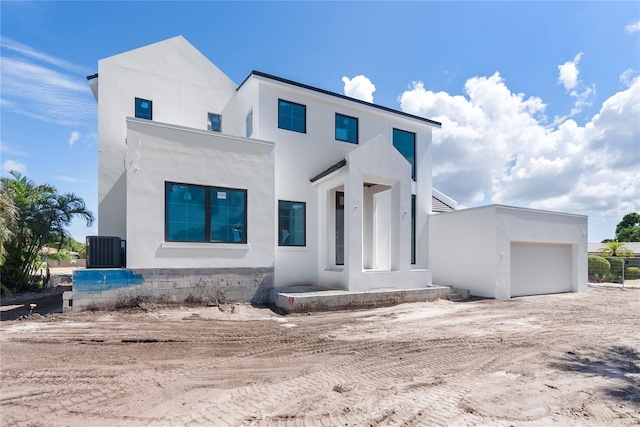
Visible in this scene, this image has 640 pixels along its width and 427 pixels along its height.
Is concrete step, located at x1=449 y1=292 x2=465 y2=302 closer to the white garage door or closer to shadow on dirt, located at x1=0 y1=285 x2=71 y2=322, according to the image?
the white garage door

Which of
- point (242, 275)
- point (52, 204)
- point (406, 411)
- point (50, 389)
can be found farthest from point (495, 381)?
point (52, 204)

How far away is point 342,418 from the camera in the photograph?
3.54 metres

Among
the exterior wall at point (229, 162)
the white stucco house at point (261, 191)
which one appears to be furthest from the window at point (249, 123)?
the exterior wall at point (229, 162)

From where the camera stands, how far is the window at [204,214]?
30.6 feet

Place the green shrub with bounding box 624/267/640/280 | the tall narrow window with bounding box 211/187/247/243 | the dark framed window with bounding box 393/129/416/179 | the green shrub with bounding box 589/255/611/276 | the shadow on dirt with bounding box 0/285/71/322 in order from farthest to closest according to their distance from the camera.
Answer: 1. the green shrub with bounding box 624/267/640/280
2. the green shrub with bounding box 589/255/611/276
3. the dark framed window with bounding box 393/129/416/179
4. the tall narrow window with bounding box 211/187/247/243
5. the shadow on dirt with bounding box 0/285/71/322

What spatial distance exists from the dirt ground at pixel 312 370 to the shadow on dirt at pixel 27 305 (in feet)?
3.87

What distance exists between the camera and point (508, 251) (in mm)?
12891

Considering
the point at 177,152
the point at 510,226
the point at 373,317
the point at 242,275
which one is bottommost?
the point at 373,317

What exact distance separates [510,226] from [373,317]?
774cm

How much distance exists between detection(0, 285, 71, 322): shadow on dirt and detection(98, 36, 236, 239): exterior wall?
2.61m

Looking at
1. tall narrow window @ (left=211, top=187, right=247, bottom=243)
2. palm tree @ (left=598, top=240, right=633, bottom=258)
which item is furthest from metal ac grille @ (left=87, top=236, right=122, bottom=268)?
palm tree @ (left=598, top=240, right=633, bottom=258)

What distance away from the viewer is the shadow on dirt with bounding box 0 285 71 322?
8.46 metres

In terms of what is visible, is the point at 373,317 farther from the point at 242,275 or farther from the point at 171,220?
the point at 171,220

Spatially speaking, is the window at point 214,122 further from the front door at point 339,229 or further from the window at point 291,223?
the front door at point 339,229
